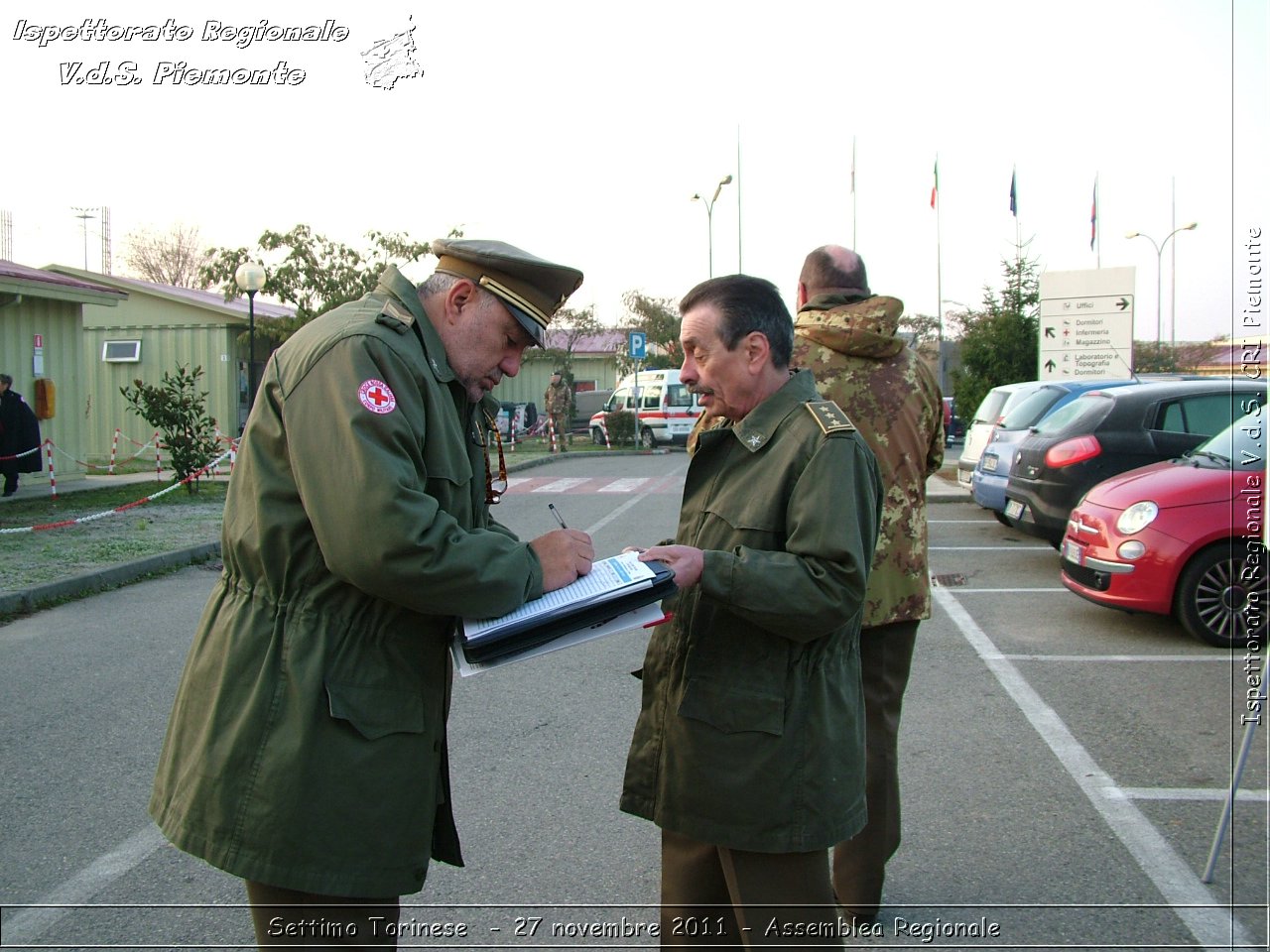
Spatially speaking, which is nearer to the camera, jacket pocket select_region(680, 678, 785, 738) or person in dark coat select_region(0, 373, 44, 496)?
jacket pocket select_region(680, 678, 785, 738)

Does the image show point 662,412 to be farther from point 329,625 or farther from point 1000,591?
point 329,625

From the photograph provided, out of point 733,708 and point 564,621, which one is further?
point 733,708

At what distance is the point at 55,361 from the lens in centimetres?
1794

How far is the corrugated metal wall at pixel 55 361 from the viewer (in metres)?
16.9

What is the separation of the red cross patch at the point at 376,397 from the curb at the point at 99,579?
739 centimetres

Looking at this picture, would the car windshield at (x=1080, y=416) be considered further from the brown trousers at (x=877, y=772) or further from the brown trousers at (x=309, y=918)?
the brown trousers at (x=309, y=918)

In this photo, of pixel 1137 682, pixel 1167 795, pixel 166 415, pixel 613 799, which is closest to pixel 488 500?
pixel 613 799

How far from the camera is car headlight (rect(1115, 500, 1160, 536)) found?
7.21 metres

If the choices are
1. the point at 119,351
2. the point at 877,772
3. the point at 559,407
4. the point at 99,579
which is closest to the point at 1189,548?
the point at 877,772

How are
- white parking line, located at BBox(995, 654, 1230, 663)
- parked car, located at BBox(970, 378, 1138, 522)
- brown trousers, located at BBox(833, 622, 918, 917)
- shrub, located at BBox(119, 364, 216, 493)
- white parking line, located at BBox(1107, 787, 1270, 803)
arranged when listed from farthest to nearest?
shrub, located at BBox(119, 364, 216, 493) < parked car, located at BBox(970, 378, 1138, 522) < white parking line, located at BBox(995, 654, 1230, 663) < white parking line, located at BBox(1107, 787, 1270, 803) < brown trousers, located at BBox(833, 622, 918, 917)

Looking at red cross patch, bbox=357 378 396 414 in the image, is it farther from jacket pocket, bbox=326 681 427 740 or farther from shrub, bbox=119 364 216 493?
shrub, bbox=119 364 216 493

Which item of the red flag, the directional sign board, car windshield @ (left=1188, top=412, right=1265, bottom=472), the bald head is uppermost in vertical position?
the red flag

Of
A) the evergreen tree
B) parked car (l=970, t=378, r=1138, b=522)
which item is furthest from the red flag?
parked car (l=970, t=378, r=1138, b=522)

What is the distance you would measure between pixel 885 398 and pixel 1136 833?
6.49 feet
